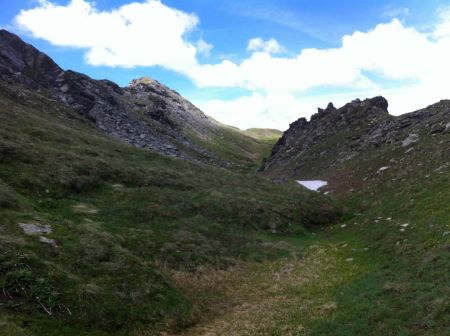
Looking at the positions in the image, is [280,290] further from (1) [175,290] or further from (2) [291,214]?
(2) [291,214]

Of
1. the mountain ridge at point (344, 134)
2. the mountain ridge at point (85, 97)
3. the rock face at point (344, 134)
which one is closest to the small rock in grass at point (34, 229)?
the mountain ridge at point (344, 134)

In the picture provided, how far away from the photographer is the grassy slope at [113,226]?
2028 centimetres

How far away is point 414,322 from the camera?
17.3 m

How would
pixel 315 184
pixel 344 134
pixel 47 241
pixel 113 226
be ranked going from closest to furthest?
pixel 47 241, pixel 113 226, pixel 315 184, pixel 344 134

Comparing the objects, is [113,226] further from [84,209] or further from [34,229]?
[34,229]

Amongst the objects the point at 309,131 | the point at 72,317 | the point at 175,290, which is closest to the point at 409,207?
the point at 175,290

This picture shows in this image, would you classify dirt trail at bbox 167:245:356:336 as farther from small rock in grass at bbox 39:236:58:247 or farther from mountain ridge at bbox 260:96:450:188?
mountain ridge at bbox 260:96:450:188

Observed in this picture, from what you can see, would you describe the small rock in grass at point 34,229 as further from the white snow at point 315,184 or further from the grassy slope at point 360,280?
the white snow at point 315,184

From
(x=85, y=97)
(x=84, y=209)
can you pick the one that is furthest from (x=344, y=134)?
(x=84, y=209)

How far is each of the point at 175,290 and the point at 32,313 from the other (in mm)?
8887

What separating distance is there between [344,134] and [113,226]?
7995cm

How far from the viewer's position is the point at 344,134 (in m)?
102

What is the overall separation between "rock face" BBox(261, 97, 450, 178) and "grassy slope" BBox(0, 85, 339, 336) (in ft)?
85.1

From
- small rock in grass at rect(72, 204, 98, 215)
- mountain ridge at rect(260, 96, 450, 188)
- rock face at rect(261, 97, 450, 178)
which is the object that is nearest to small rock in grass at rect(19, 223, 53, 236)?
small rock in grass at rect(72, 204, 98, 215)
